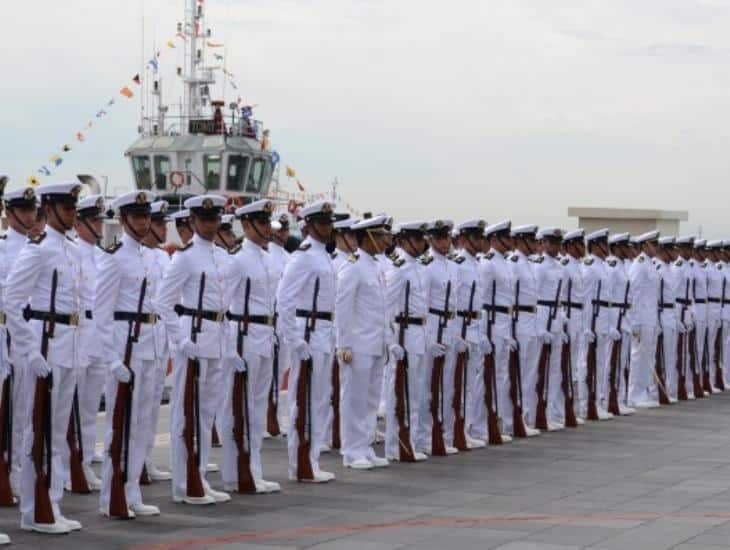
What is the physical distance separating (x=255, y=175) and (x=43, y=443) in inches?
994

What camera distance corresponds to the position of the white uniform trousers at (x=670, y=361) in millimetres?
19578

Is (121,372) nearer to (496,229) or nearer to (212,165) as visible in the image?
(496,229)

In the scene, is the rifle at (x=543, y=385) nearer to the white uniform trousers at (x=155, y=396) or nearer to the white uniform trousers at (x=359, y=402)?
the white uniform trousers at (x=359, y=402)

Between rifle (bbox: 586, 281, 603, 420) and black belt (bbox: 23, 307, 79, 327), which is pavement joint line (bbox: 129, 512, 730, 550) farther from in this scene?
rifle (bbox: 586, 281, 603, 420)

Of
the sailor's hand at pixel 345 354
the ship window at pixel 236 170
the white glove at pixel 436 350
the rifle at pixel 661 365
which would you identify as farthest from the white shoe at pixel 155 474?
the ship window at pixel 236 170

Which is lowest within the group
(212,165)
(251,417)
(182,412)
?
(251,417)

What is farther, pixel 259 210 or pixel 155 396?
pixel 259 210

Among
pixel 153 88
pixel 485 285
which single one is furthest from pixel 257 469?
pixel 153 88

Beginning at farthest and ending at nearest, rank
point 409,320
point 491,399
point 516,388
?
1. point 516,388
2. point 491,399
3. point 409,320

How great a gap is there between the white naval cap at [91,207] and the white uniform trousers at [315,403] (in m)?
1.89

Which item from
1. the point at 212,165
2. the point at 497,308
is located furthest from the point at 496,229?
the point at 212,165

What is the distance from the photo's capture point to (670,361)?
779 inches

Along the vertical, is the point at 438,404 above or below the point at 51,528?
above

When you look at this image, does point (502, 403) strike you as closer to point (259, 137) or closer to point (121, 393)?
point (121, 393)
